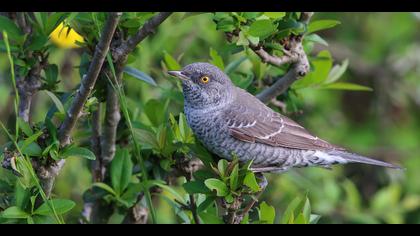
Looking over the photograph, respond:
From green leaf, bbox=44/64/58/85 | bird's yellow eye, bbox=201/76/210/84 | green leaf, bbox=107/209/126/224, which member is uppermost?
green leaf, bbox=44/64/58/85

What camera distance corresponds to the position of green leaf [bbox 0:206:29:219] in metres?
2.88

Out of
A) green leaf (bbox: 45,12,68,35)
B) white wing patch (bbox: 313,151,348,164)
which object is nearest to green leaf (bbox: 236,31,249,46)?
green leaf (bbox: 45,12,68,35)

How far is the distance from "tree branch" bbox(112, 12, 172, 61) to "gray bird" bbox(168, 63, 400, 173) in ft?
1.88

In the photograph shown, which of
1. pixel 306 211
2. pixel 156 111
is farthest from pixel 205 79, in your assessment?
pixel 306 211

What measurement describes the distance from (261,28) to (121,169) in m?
1.02

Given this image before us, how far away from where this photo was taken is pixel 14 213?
2.91 meters

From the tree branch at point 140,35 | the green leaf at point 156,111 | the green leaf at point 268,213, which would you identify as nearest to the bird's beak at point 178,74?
the green leaf at point 156,111

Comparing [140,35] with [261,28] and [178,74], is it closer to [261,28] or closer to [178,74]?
[261,28]

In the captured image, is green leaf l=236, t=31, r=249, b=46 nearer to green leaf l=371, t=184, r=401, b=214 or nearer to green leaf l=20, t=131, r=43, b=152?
green leaf l=20, t=131, r=43, b=152

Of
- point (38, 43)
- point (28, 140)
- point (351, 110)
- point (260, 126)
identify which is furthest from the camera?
point (351, 110)

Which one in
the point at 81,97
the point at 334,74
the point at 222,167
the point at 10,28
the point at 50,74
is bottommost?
the point at 222,167
